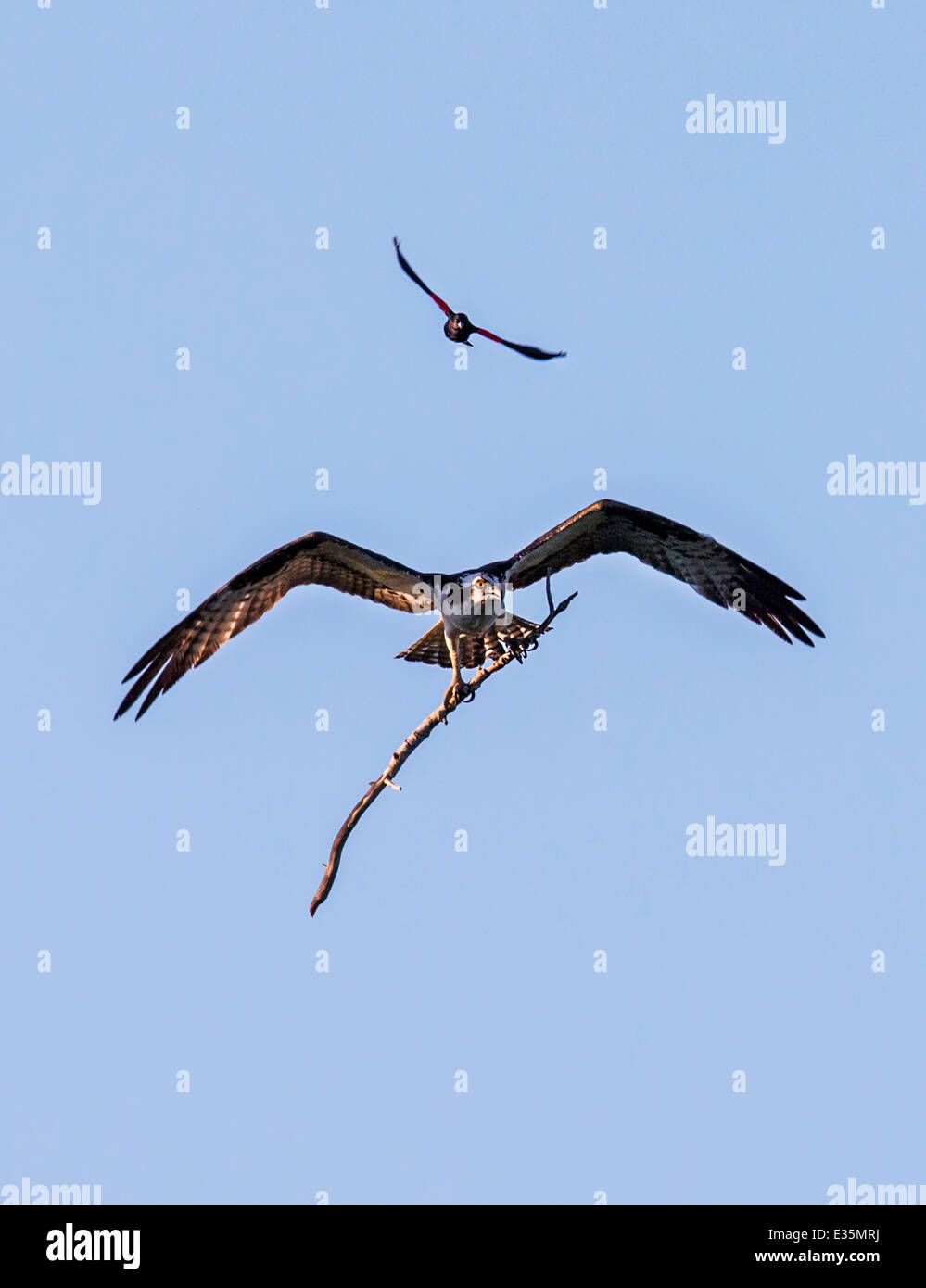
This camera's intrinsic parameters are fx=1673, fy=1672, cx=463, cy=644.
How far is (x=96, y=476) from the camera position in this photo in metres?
19.8

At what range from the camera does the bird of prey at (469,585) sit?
50.1ft

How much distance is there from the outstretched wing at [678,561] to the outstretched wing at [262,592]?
3.77ft

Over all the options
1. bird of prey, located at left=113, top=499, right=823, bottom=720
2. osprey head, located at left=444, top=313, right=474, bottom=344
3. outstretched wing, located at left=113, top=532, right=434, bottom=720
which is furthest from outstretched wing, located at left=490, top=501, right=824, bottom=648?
osprey head, located at left=444, top=313, right=474, bottom=344

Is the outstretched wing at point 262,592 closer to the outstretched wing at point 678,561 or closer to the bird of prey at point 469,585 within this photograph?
the bird of prey at point 469,585

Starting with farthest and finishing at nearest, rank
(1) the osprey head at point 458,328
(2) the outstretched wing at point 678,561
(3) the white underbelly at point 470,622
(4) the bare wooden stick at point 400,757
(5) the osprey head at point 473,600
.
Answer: (2) the outstretched wing at point 678,561 < (3) the white underbelly at point 470,622 < (5) the osprey head at point 473,600 < (1) the osprey head at point 458,328 < (4) the bare wooden stick at point 400,757

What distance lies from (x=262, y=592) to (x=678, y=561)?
4010 mm

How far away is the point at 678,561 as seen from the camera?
53.2ft

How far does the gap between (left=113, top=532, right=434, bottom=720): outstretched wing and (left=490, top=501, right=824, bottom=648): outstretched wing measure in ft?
3.77

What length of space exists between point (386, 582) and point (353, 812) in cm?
420

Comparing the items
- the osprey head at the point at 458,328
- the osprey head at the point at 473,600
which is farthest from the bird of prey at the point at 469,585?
the osprey head at the point at 458,328

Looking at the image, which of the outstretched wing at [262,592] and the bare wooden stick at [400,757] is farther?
the outstretched wing at [262,592]
